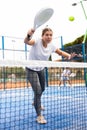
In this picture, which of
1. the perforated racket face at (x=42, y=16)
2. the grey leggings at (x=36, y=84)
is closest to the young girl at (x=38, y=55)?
the grey leggings at (x=36, y=84)

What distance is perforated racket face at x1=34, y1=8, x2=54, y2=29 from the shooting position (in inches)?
148

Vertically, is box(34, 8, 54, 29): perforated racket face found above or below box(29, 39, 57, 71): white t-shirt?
above

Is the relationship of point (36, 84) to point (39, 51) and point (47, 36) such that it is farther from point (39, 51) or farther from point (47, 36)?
point (47, 36)

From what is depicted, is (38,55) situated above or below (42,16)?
below

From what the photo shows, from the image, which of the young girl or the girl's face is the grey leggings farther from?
the girl's face

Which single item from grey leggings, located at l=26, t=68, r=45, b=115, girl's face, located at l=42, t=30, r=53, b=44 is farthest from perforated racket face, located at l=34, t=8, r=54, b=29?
grey leggings, located at l=26, t=68, r=45, b=115

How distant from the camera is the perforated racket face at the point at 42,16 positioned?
3.75m

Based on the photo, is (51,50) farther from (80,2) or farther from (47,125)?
(80,2)

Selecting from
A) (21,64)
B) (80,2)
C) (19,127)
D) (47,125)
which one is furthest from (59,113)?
(80,2)

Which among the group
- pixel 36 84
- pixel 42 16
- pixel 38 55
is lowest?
pixel 36 84

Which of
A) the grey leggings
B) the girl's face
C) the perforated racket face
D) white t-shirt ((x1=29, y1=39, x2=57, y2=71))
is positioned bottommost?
the grey leggings

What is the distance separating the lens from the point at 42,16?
378cm

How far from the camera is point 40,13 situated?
3.75m

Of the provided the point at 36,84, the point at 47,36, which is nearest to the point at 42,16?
the point at 47,36
